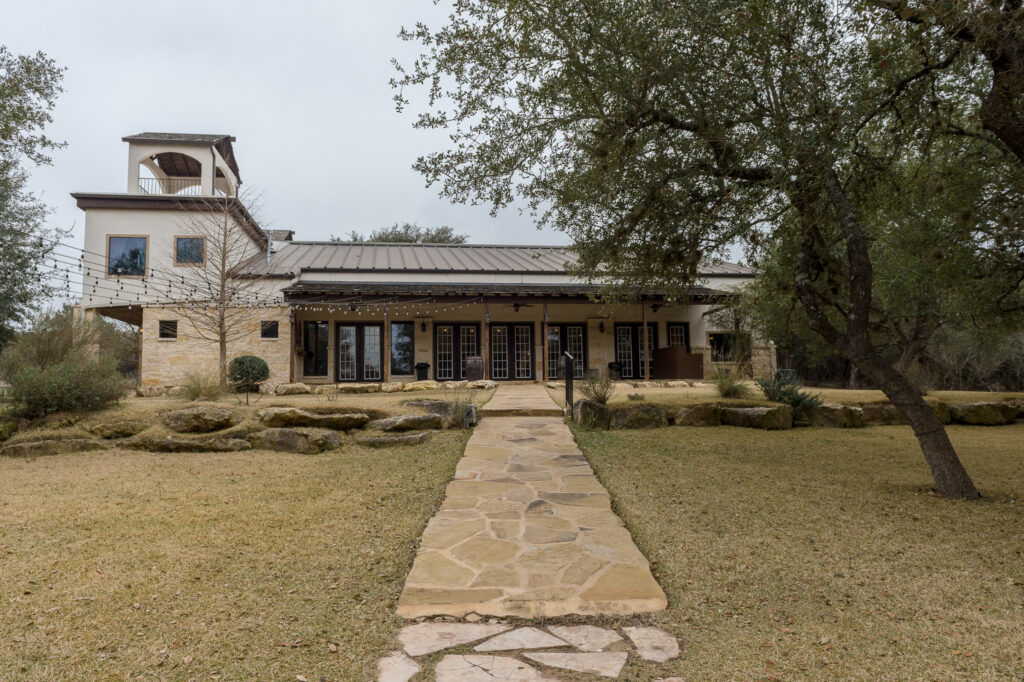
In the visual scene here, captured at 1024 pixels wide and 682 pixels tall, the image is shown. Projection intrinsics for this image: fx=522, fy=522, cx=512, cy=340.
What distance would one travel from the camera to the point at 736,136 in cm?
494

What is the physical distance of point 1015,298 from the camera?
750 cm

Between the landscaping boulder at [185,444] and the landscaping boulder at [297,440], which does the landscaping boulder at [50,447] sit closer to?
the landscaping boulder at [185,444]

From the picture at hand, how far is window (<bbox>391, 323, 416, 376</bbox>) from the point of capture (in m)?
17.3

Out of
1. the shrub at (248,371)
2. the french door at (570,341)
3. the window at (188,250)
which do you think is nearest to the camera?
the shrub at (248,371)

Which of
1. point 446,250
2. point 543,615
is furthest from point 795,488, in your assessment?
point 446,250

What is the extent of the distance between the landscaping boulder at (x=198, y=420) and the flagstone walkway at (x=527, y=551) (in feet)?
13.1

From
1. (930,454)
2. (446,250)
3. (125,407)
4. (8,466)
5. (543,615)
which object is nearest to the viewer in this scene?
(543,615)

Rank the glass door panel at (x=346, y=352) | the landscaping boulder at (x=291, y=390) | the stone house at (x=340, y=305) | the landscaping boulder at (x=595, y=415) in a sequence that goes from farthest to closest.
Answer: the glass door panel at (x=346, y=352)
the stone house at (x=340, y=305)
the landscaping boulder at (x=291, y=390)
the landscaping boulder at (x=595, y=415)

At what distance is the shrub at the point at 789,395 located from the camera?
8.69 metres

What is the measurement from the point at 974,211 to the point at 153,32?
1147cm

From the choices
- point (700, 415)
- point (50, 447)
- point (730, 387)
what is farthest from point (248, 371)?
point (730, 387)

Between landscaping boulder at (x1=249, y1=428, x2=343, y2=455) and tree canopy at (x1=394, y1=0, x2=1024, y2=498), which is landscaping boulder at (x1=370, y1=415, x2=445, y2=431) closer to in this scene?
landscaping boulder at (x1=249, y1=428, x2=343, y2=455)

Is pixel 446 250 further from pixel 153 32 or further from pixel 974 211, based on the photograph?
pixel 974 211

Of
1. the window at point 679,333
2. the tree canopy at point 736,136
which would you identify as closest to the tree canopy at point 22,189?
the tree canopy at point 736,136
